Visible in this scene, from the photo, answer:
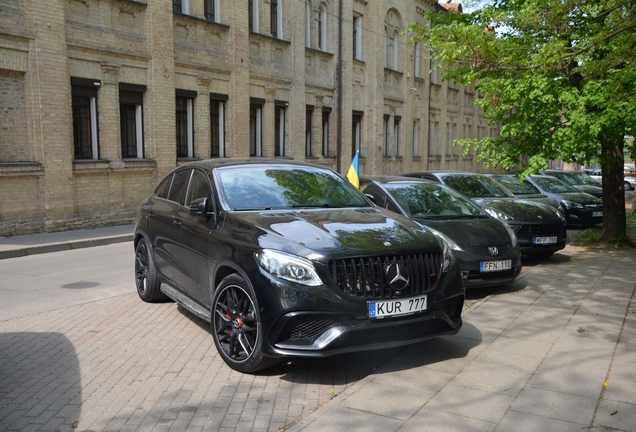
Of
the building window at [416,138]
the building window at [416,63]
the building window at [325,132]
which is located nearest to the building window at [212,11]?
the building window at [325,132]

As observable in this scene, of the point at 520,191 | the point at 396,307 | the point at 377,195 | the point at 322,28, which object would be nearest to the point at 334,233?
the point at 396,307

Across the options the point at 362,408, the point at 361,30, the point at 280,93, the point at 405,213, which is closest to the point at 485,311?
the point at 405,213

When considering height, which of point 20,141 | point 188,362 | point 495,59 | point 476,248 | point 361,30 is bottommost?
point 188,362

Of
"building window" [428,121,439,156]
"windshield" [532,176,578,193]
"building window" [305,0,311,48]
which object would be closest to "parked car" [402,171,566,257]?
"windshield" [532,176,578,193]

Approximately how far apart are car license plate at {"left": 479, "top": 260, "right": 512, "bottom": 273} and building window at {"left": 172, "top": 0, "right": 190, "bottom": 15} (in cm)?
1411

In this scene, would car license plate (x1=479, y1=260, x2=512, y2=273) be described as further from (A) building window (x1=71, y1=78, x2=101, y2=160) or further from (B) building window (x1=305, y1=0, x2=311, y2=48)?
(B) building window (x1=305, y1=0, x2=311, y2=48)

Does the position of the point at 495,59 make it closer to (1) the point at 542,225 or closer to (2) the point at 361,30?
(1) the point at 542,225

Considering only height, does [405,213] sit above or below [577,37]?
below

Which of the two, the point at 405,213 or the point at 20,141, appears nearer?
the point at 405,213

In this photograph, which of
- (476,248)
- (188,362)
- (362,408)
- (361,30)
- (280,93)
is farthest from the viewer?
(361,30)

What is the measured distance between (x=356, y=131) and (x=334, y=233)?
24.6 metres

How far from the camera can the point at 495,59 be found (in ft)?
34.2

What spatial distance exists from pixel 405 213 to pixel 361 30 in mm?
22228

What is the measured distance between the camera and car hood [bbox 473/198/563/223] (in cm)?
1080
